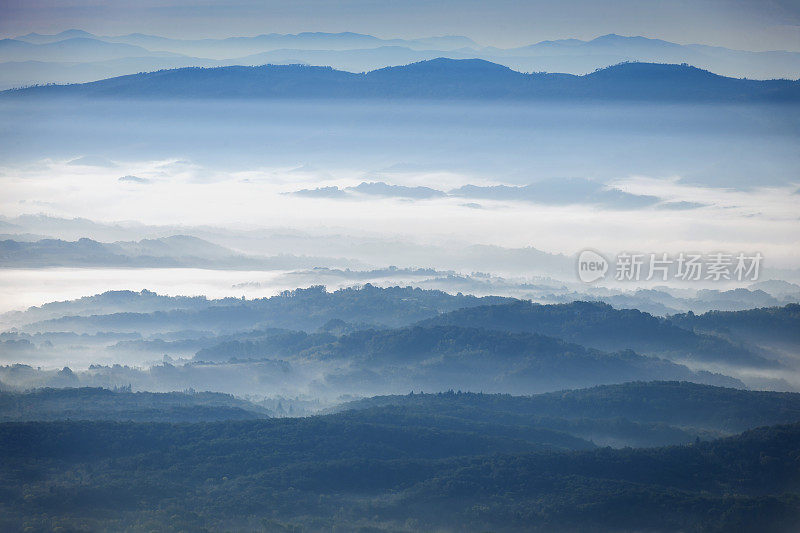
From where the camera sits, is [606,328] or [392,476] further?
[606,328]

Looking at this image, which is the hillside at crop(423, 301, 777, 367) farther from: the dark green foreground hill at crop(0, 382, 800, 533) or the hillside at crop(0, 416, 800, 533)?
the hillside at crop(0, 416, 800, 533)

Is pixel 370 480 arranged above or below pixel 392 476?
below

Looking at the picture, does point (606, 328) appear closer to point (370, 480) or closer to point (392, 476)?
point (392, 476)

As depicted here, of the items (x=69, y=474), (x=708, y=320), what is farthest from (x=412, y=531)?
(x=708, y=320)

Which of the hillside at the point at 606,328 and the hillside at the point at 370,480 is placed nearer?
the hillside at the point at 370,480

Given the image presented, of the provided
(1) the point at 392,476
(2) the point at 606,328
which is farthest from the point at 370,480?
(2) the point at 606,328

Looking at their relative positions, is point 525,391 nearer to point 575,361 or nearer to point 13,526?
point 575,361

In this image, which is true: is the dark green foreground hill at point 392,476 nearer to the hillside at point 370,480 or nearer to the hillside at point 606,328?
the hillside at point 370,480

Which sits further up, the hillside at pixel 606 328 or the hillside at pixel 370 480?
the hillside at pixel 606 328

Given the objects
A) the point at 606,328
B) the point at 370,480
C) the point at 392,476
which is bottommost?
the point at 370,480

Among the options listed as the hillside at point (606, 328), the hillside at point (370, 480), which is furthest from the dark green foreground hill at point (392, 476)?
the hillside at point (606, 328)

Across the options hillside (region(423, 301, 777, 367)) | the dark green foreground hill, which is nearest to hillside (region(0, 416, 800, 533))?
the dark green foreground hill
